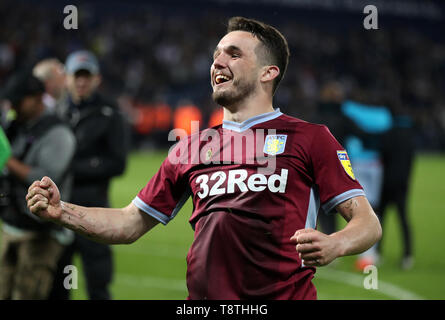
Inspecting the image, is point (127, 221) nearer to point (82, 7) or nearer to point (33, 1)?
point (33, 1)

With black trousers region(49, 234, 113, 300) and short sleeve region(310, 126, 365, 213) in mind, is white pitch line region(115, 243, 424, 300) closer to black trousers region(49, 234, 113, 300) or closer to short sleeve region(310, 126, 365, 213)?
black trousers region(49, 234, 113, 300)

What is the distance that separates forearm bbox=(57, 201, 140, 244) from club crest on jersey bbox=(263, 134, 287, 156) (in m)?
0.77

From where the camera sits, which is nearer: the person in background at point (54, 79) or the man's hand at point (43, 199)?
the man's hand at point (43, 199)

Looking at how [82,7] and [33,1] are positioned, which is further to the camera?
[82,7]

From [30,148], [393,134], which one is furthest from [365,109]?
[30,148]

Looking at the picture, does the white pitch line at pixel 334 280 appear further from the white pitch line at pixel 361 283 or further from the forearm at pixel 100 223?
the forearm at pixel 100 223

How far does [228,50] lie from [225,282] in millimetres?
1070

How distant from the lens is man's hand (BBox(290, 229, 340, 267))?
2527mm

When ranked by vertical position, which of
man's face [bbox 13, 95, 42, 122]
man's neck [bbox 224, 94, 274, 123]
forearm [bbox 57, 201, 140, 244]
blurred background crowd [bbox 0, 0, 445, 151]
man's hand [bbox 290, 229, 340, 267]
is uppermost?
blurred background crowd [bbox 0, 0, 445, 151]

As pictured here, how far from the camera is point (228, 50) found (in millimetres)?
3170

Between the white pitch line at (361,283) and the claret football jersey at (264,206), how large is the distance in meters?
4.64

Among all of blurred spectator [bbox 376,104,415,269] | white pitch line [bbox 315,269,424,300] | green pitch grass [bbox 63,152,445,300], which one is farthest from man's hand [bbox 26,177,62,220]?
blurred spectator [bbox 376,104,415,269]

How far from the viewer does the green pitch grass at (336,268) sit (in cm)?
752

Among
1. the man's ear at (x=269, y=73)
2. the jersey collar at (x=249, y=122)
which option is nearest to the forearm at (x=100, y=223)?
the jersey collar at (x=249, y=122)
